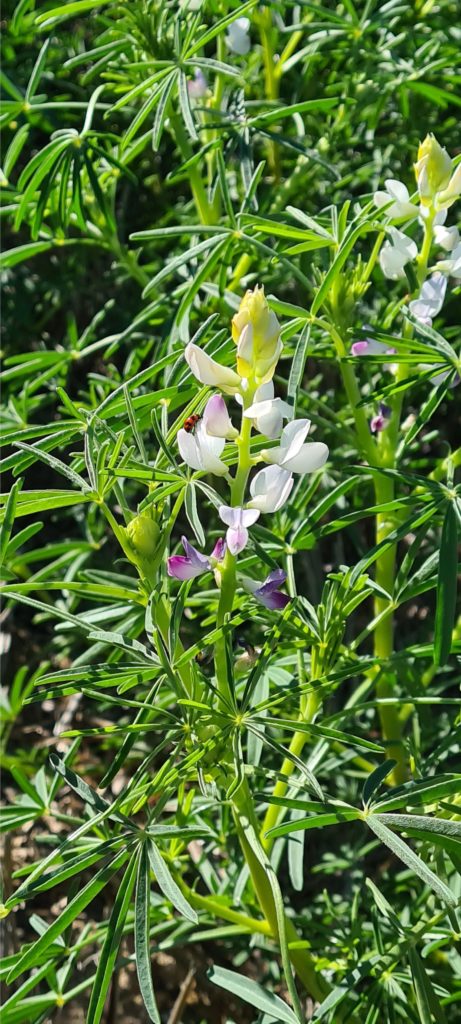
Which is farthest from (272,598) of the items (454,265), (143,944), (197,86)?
(197,86)

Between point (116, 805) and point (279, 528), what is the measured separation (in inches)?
21.1

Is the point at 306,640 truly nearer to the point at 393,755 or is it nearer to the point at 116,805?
the point at 116,805

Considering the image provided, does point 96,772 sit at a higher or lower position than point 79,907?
lower

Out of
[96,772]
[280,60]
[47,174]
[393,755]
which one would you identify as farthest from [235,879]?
[280,60]

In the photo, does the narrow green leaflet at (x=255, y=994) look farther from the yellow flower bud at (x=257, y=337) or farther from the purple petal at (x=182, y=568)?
the yellow flower bud at (x=257, y=337)

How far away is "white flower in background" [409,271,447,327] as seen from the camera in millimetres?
1137

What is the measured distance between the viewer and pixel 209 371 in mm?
887

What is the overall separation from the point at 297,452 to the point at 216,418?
0.09 m

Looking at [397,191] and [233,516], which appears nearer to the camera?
[233,516]

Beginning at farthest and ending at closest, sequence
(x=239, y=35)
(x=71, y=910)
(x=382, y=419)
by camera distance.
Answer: (x=239, y=35), (x=382, y=419), (x=71, y=910)

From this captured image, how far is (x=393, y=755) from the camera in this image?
58.9 inches

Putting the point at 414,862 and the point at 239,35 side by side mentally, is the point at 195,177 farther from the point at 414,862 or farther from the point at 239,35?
the point at 414,862

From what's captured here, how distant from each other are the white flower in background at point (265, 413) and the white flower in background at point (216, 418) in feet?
0.08

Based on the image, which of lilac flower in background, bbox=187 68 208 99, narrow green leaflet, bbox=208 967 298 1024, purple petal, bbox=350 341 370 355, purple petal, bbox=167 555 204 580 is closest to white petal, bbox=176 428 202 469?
purple petal, bbox=167 555 204 580
